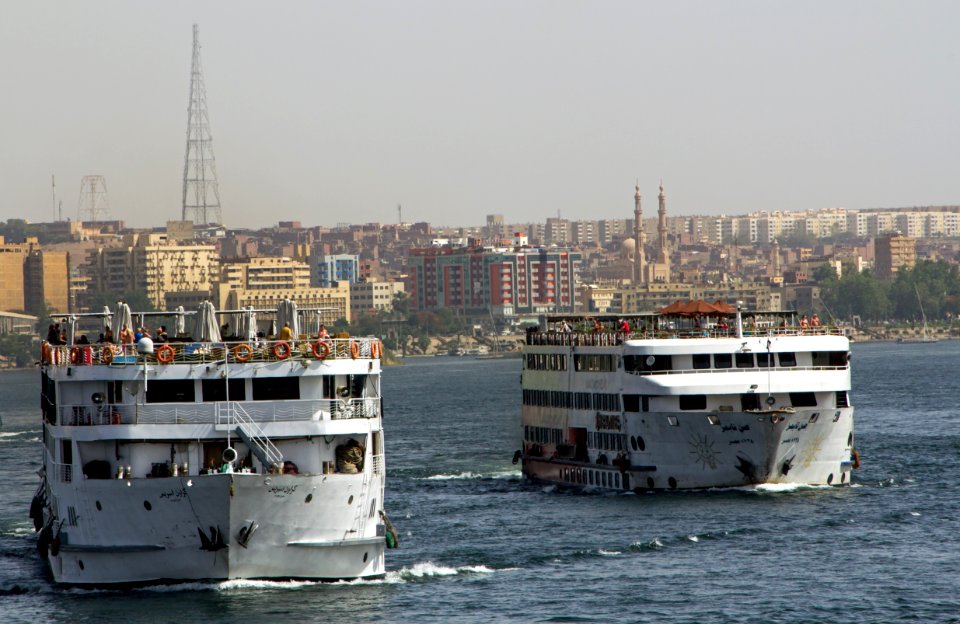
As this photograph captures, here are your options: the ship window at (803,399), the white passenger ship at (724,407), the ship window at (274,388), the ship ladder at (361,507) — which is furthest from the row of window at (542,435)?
the ship window at (274,388)

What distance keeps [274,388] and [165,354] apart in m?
2.73

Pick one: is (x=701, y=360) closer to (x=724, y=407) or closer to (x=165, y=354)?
(x=724, y=407)

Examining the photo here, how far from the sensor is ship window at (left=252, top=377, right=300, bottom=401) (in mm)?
47125

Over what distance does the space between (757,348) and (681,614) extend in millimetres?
22370

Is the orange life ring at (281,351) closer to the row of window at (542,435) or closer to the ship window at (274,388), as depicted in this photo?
the ship window at (274,388)

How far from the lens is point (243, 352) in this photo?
155 feet

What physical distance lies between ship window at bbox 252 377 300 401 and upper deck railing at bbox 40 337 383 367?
1.61ft

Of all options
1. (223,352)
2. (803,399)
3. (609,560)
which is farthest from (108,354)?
(803,399)

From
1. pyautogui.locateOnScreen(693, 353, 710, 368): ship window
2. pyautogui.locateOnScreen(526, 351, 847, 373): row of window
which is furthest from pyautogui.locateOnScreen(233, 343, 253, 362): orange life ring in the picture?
pyautogui.locateOnScreen(693, 353, 710, 368): ship window

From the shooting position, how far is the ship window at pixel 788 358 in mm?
68000

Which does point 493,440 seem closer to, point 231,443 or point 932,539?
point 932,539

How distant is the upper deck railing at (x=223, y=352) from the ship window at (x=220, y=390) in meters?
0.50

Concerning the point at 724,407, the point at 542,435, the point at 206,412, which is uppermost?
the point at 206,412

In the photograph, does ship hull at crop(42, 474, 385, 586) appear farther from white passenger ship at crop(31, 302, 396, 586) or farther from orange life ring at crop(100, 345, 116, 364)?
orange life ring at crop(100, 345, 116, 364)
